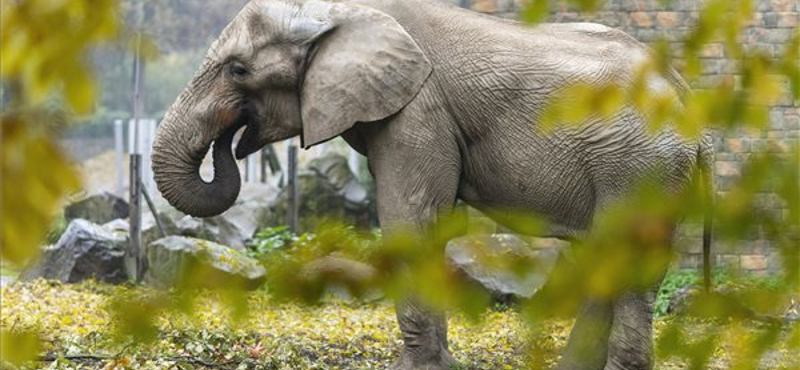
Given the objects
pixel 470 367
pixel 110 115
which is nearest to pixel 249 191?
pixel 470 367

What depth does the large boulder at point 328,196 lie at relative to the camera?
1532 cm

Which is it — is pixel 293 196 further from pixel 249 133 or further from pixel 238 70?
pixel 238 70

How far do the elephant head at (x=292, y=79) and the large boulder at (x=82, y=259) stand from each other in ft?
17.9

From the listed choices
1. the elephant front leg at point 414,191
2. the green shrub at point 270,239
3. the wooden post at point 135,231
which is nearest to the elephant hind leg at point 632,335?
the elephant front leg at point 414,191

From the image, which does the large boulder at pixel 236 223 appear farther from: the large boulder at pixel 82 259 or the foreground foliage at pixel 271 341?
the foreground foliage at pixel 271 341

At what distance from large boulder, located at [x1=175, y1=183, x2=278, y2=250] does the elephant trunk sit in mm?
5887

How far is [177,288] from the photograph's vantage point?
1.61 metres

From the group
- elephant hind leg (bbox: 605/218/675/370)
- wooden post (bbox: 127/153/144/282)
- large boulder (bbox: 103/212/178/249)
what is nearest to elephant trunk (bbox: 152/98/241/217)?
elephant hind leg (bbox: 605/218/675/370)

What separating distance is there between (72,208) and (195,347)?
8662 millimetres

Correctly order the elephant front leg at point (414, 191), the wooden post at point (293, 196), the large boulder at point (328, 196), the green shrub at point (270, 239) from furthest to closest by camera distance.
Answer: the large boulder at point (328, 196) → the wooden post at point (293, 196) → the green shrub at point (270, 239) → the elephant front leg at point (414, 191)

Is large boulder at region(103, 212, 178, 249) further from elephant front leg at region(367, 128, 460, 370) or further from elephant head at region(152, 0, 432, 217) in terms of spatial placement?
elephant front leg at region(367, 128, 460, 370)

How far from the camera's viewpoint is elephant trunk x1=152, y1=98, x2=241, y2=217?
7094 mm

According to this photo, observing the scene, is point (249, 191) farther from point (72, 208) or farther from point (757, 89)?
point (757, 89)

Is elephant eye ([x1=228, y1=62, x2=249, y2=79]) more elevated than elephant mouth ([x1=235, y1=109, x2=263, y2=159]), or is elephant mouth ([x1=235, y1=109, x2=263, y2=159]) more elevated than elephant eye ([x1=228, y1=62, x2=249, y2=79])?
elephant eye ([x1=228, y1=62, x2=249, y2=79])
